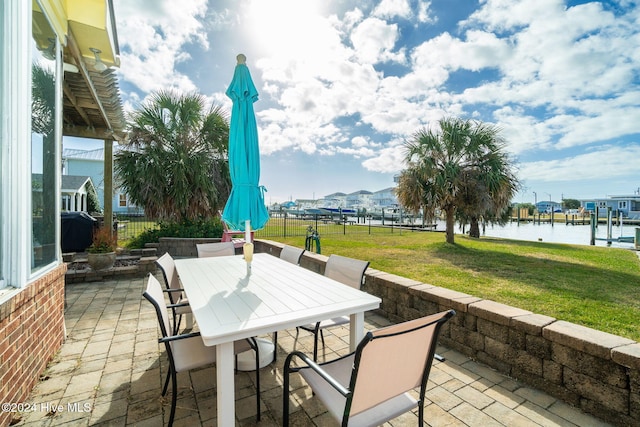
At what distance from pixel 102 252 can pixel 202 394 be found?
188 inches

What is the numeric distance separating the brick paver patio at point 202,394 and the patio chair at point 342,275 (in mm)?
398

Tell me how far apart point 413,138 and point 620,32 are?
503 cm

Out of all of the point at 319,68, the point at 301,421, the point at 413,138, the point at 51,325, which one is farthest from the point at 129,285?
the point at 413,138

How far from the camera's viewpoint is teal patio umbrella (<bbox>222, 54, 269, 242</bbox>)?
289cm

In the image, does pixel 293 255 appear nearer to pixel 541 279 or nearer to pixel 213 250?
pixel 213 250

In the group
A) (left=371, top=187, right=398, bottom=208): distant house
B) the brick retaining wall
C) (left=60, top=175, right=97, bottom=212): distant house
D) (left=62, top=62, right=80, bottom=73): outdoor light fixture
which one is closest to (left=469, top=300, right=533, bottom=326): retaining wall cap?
the brick retaining wall

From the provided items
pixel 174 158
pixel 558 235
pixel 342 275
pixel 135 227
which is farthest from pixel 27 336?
pixel 558 235

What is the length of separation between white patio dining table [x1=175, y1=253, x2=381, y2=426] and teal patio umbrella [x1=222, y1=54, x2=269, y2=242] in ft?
1.95

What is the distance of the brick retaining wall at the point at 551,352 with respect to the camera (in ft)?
5.62

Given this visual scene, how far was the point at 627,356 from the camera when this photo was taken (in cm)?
165

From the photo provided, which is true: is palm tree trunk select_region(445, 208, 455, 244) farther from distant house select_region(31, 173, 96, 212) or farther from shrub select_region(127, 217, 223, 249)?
distant house select_region(31, 173, 96, 212)

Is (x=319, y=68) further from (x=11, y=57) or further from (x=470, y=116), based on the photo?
(x=11, y=57)

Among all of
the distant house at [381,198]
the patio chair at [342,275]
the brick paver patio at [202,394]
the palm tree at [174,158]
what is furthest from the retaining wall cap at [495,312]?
the distant house at [381,198]

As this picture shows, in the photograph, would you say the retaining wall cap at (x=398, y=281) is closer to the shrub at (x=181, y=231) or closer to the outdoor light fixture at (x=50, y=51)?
the outdoor light fixture at (x=50, y=51)
